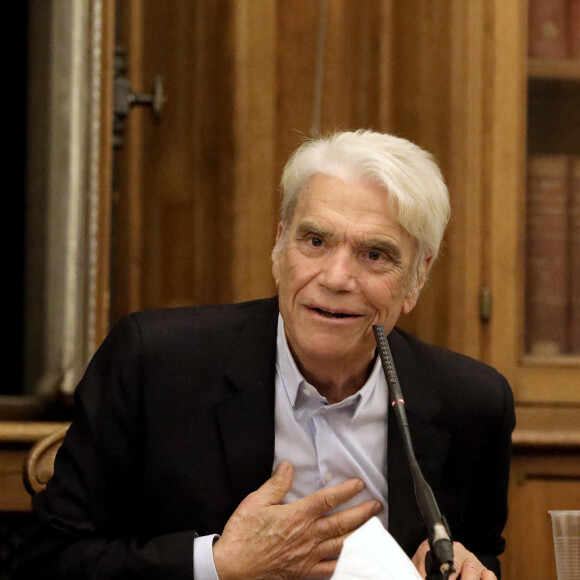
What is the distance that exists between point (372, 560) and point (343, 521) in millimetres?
370

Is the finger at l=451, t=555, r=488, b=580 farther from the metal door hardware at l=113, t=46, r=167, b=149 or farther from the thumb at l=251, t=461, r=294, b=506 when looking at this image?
the metal door hardware at l=113, t=46, r=167, b=149

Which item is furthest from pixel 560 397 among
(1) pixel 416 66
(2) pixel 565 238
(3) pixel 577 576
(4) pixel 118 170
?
(4) pixel 118 170

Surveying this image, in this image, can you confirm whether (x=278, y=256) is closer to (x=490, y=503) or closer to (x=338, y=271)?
(x=338, y=271)

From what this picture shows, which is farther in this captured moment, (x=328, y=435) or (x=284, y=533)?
(x=328, y=435)

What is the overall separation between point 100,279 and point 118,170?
0.48 metres

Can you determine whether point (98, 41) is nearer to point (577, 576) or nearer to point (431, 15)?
point (431, 15)

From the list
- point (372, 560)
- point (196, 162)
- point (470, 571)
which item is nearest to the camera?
point (372, 560)

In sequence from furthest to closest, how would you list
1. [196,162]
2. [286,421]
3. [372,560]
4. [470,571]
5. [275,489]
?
[196,162] → [286,421] → [275,489] → [470,571] → [372,560]

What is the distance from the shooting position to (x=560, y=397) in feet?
6.21

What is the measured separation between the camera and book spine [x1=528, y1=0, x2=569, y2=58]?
1.90 metres

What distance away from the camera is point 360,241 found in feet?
3.98

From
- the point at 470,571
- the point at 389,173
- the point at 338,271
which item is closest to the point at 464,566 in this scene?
the point at 470,571

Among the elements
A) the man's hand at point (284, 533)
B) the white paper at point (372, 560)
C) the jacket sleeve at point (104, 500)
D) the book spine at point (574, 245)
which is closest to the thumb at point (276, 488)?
the man's hand at point (284, 533)

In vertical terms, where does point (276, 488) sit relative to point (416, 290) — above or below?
below
